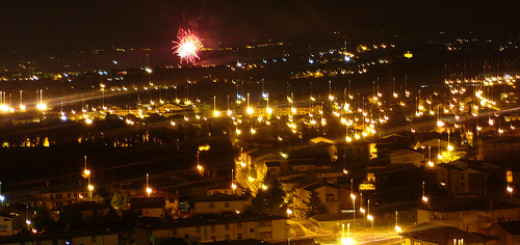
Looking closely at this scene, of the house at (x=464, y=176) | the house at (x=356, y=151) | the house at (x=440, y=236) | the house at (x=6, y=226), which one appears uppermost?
the house at (x=356, y=151)

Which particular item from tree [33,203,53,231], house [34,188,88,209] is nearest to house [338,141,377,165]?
house [34,188,88,209]

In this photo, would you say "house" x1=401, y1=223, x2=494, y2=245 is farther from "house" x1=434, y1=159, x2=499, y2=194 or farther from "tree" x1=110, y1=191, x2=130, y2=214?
"tree" x1=110, y1=191, x2=130, y2=214

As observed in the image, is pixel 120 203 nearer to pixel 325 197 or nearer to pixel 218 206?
pixel 218 206

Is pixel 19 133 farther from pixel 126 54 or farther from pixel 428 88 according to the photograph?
pixel 126 54

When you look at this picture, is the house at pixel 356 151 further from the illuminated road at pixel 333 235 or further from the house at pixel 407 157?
the illuminated road at pixel 333 235

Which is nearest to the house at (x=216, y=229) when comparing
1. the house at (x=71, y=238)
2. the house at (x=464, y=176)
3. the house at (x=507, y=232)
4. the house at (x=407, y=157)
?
the house at (x=71, y=238)

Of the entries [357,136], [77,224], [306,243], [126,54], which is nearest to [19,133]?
[357,136]
